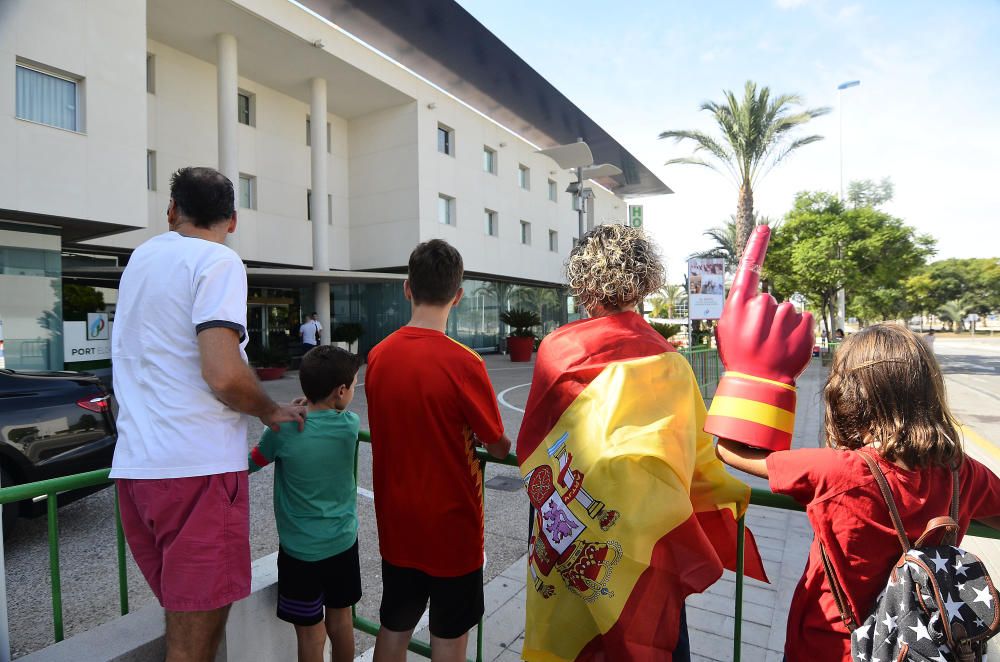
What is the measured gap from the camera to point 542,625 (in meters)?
1.53

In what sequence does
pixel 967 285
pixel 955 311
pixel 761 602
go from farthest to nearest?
pixel 955 311 → pixel 967 285 → pixel 761 602

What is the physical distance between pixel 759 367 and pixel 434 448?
102 centimetres

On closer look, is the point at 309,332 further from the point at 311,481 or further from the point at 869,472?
the point at 869,472

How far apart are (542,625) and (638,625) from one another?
0.30m

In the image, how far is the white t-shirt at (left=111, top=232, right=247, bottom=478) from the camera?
5.44 ft

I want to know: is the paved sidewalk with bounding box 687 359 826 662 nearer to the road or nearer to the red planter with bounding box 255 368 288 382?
the road

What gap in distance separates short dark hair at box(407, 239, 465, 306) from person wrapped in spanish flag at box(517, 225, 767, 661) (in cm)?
53

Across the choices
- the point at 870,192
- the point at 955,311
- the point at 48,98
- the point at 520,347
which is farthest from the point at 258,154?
the point at 955,311

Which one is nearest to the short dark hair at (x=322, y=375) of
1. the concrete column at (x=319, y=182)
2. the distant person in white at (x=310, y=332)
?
the distant person in white at (x=310, y=332)

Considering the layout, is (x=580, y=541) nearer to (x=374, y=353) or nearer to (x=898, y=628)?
(x=898, y=628)

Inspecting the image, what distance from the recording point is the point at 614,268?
1.61 metres

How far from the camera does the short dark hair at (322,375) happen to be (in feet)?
6.83

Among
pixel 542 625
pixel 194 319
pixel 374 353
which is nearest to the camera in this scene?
pixel 542 625

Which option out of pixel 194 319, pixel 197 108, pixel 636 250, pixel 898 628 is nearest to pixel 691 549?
pixel 898 628
